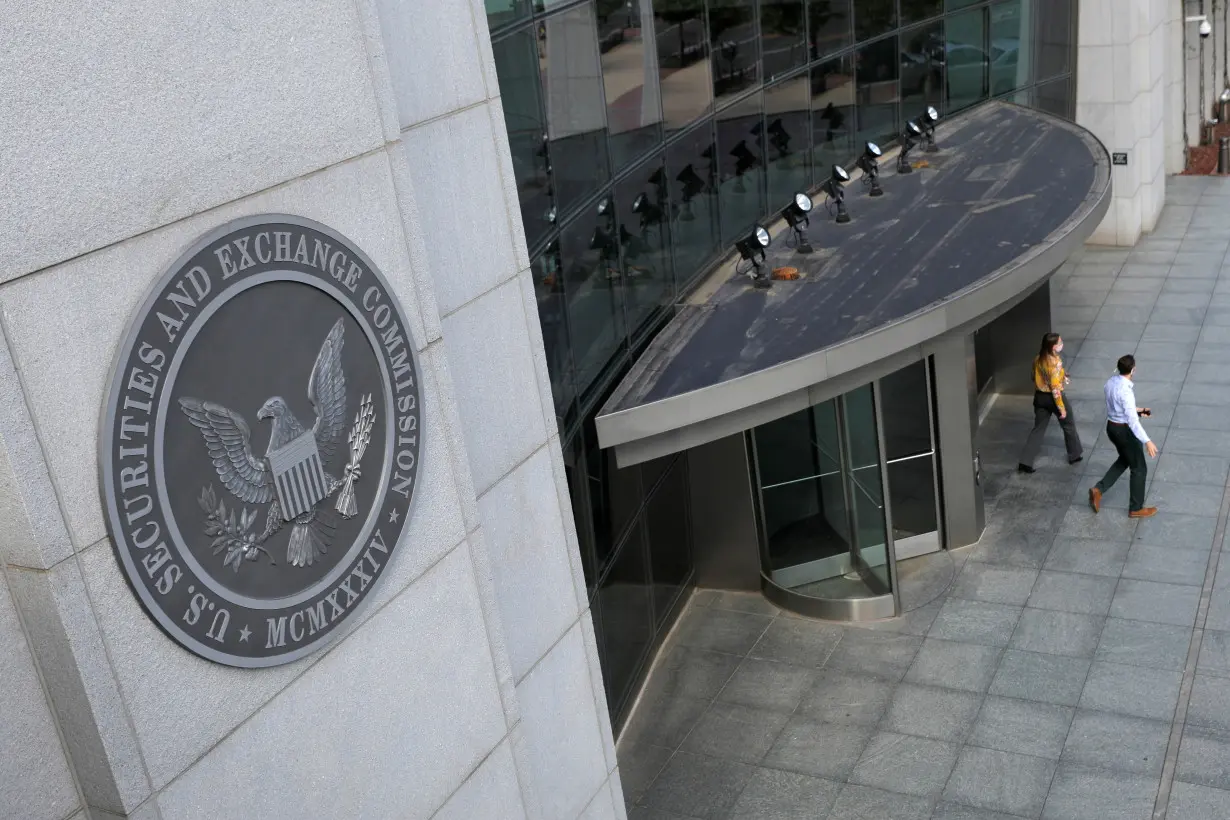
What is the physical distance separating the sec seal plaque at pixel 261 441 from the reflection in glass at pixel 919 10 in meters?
13.6

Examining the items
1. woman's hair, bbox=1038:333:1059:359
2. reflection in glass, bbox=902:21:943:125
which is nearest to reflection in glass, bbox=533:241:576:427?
woman's hair, bbox=1038:333:1059:359

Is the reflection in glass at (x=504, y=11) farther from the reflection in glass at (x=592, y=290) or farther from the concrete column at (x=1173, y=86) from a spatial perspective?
the concrete column at (x=1173, y=86)

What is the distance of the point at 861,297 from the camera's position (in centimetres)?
1161

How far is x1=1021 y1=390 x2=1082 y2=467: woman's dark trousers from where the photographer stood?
594 inches

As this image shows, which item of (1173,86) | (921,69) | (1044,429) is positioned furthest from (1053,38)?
(1044,429)

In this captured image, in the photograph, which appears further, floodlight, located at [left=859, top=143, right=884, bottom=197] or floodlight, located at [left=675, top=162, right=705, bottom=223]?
floodlight, located at [left=859, top=143, right=884, bottom=197]

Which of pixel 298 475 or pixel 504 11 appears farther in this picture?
pixel 504 11

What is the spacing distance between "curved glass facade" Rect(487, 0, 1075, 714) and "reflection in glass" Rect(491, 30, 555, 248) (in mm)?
14

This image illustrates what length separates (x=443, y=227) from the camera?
6.43m

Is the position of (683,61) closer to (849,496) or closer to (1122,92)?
(849,496)

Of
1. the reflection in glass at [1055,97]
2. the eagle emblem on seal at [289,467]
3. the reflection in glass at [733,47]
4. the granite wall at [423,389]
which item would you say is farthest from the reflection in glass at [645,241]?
the reflection in glass at [1055,97]

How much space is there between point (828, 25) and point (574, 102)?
6.36m

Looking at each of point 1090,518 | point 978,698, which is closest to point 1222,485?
point 1090,518

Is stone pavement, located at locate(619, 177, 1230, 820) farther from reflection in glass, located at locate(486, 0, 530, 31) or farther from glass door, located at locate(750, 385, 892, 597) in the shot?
reflection in glass, located at locate(486, 0, 530, 31)
